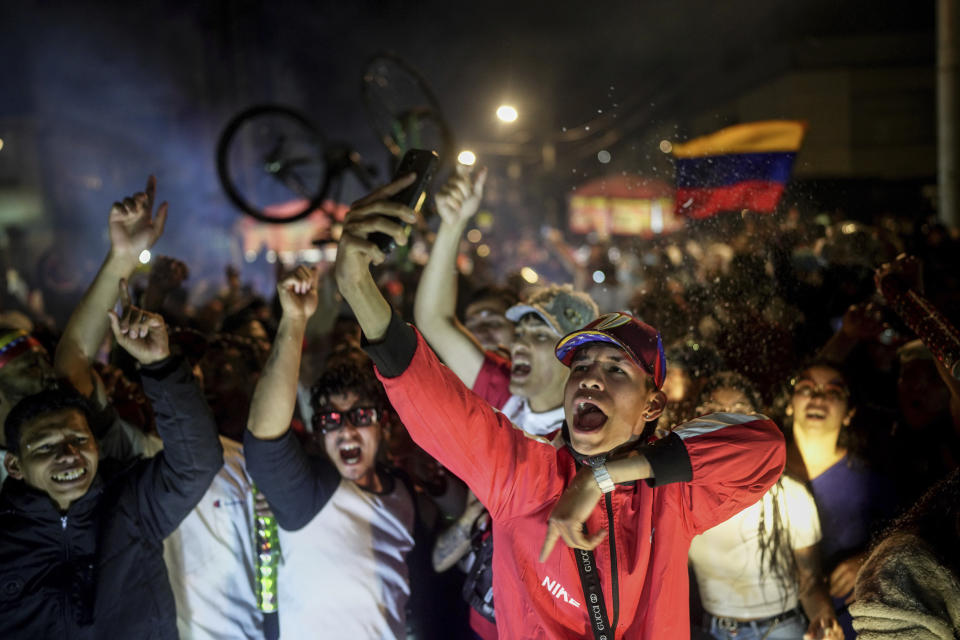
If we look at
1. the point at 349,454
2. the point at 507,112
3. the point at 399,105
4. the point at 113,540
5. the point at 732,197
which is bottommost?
the point at 113,540

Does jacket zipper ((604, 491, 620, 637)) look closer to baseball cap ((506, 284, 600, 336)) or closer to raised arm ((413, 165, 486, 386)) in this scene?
raised arm ((413, 165, 486, 386))

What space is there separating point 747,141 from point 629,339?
11.9 ft

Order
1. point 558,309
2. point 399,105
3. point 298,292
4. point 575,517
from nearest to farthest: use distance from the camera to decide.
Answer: point 575,517, point 298,292, point 558,309, point 399,105

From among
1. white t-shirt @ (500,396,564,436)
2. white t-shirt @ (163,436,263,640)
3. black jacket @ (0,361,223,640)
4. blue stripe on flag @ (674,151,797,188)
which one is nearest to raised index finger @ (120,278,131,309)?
black jacket @ (0,361,223,640)

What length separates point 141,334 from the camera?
2.66m

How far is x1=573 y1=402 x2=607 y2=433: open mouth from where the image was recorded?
2.18 meters

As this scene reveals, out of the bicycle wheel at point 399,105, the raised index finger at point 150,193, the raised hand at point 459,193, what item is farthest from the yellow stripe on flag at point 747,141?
the bicycle wheel at point 399,105

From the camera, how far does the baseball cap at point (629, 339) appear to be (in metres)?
2.21

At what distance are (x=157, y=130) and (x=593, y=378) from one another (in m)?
31.8

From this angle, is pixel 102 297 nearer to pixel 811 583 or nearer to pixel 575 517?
pixel 575 517

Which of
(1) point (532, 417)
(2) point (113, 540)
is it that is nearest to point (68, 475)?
(2) point (113, 540)

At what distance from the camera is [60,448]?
2.65 meters

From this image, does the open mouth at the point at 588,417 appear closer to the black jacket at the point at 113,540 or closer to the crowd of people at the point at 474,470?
the crowd of people at the point at 474,470

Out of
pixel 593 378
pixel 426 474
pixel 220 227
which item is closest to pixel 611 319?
pixel 593 378
